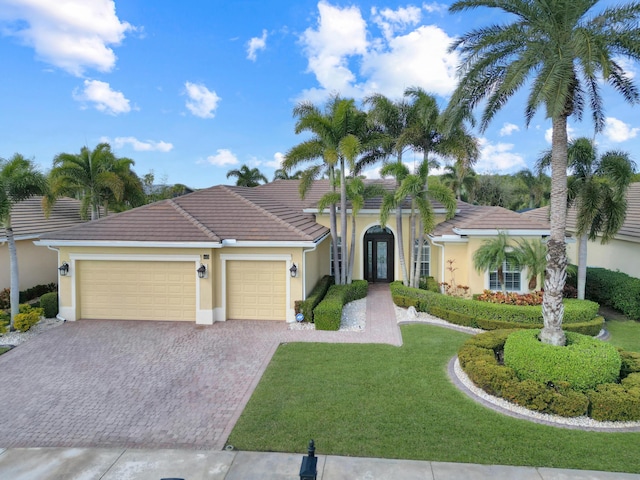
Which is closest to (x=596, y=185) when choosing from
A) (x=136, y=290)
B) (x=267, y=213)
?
(x=267, y=213)

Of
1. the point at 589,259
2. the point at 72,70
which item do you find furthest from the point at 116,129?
the point at 589,259

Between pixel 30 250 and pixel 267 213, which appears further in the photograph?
pixel 30 250

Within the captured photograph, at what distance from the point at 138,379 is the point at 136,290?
508 centimetres

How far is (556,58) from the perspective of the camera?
7535 mm

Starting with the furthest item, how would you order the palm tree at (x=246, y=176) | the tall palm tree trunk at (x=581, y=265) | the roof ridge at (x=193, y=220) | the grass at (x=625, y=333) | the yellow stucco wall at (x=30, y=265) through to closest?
the palm tree at (x=246, y=176) < the yellow stucco wall at (x=30, y=265) < the tall palm tree trunk at (x=581, y=265) < the roof ridge at (x=193, y=220) < the grass at (x=625, y=333)

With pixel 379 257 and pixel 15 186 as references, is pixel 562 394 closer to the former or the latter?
pixel 379 257

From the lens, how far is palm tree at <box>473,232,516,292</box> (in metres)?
13.3

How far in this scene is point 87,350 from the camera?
33.7 feet

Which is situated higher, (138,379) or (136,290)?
(136,290)

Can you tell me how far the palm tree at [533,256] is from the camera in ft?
43.0

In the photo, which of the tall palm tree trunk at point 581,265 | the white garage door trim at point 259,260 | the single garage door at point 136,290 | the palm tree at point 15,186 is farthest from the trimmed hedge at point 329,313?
the palm tree at point 15,186

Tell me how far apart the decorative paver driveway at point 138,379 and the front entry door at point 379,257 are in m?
6.35

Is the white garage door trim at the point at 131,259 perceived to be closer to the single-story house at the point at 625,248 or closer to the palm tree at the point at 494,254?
the palm tree at the point at 494,254

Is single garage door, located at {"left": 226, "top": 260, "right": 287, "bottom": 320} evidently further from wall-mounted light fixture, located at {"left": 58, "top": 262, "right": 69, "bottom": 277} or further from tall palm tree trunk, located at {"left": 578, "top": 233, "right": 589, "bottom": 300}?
tall palm tree trunk, located at {"left": 578, "top": 233, "right": 589, "bottom": 300}
